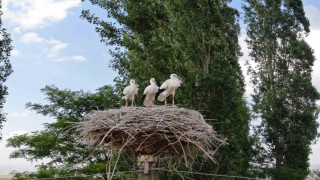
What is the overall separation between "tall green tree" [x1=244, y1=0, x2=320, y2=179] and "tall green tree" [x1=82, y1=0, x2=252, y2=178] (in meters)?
2.48

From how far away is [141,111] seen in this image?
5168 millimetres

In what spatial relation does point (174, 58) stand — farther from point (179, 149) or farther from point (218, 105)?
point (179, 149)

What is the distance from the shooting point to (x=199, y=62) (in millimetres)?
12281

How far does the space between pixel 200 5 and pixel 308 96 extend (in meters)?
7.43

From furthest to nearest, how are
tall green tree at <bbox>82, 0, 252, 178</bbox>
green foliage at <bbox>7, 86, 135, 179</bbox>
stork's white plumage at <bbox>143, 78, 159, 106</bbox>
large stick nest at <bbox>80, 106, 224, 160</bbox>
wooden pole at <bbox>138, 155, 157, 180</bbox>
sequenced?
green foliage at <bbox>7, 86, 135, 179</bbox>
tall green tree at <bbox>82, 0, 252, 178</bbox>
stork's white plumage at <bbox>143, 78, 159, 106</bbox>
wooden pole at <bbox>138, 155, 157, 180</bbox>
large stick nest at <bbox>80, 106, 224, 160</bbox>

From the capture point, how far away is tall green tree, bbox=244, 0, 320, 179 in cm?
1596

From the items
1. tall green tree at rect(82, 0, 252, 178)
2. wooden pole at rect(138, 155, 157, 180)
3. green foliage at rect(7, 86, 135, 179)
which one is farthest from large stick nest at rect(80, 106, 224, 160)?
green foliage at rect(7, 86, 135, 179)

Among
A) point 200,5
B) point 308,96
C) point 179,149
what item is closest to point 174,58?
point 200,5

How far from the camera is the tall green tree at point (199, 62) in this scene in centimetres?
1150

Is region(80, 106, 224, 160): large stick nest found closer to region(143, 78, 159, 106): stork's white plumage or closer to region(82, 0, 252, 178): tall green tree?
region(143, 78, 159, 106): stork's white plumage

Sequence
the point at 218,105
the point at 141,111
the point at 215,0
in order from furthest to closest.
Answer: the point at 215,0
the point at 218,105
the point at 141,111

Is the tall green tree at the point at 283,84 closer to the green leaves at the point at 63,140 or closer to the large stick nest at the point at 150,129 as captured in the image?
the green leaves at the point at 63,140

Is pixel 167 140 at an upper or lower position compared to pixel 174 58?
lower

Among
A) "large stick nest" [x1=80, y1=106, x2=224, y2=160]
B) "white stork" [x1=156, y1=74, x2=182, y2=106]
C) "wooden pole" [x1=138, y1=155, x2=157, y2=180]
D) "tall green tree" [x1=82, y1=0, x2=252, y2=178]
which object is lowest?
"wooden pole" [x1=138, y1=155, x2=157, y2=180]
